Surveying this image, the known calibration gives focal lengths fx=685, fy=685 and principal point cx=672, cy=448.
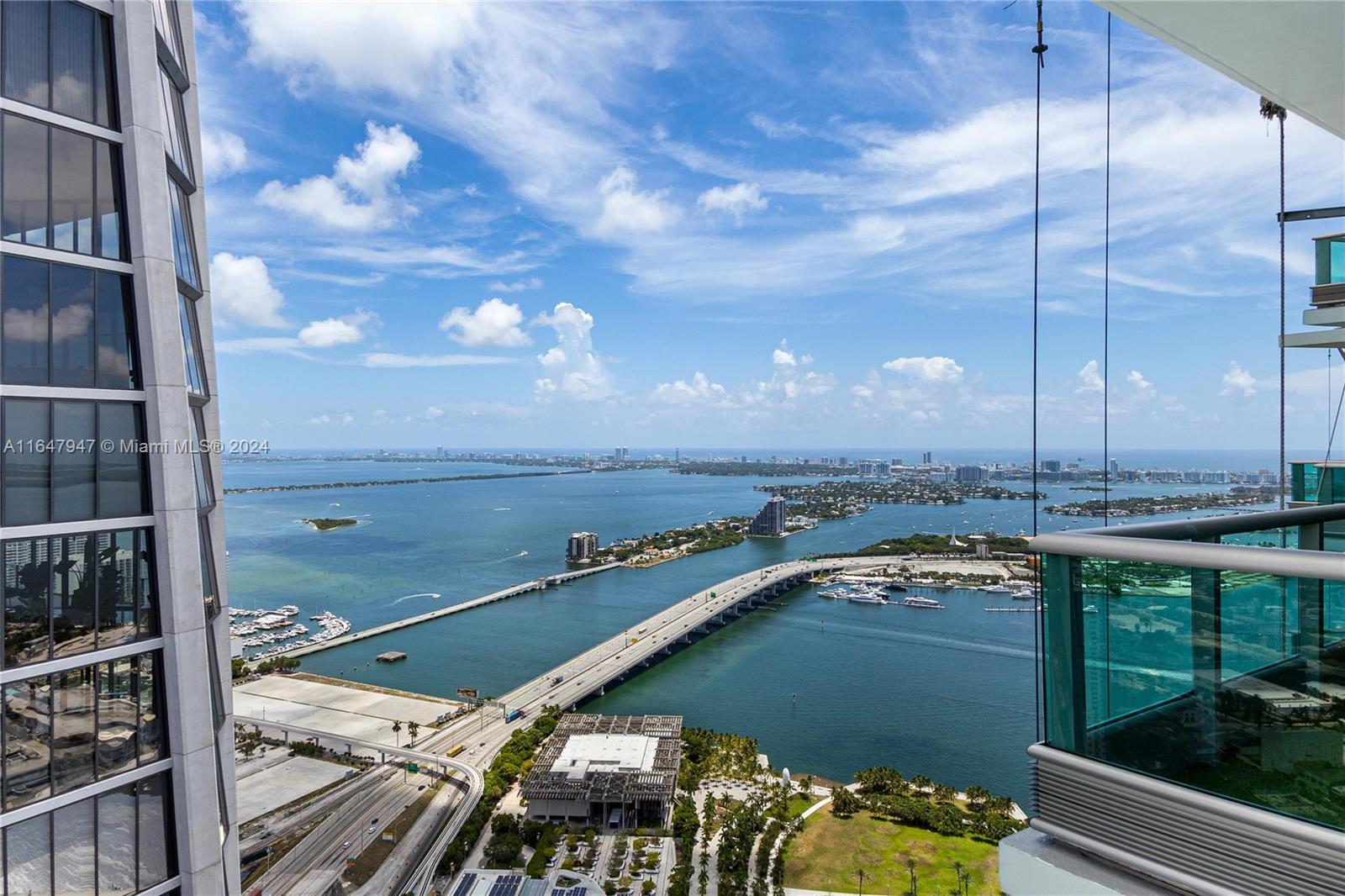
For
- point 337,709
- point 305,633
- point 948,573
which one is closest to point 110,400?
point 337,709

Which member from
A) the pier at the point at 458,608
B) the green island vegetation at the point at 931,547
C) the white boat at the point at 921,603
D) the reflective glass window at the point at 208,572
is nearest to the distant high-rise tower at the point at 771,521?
the green island vegetation at the point at 931,547

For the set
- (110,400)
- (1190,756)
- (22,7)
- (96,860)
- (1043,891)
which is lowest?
(96,860)

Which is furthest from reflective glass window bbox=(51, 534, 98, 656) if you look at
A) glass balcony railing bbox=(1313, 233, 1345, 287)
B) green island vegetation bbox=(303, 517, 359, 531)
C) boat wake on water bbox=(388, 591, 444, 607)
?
green island vegetation bbox=(303, 517, 359, 531)

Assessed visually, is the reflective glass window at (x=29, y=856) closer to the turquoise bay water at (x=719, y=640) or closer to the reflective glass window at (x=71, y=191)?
the reflective glass window at (x=71, y=191)

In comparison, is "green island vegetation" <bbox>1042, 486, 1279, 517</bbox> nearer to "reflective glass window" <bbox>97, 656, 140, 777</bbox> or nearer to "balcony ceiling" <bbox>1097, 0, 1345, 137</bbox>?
"balcony ceiling" <bbox>1097, 0, 1345, 137</bbox>

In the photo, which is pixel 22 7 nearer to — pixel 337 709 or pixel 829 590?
pixel 337 709

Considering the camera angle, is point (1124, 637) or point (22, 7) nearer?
point (1124, 637)

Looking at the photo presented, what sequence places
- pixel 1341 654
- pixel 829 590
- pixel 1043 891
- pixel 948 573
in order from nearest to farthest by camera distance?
pixel 1341 654
pixel 1043 891
pixel 829 590
pixel 948 573
